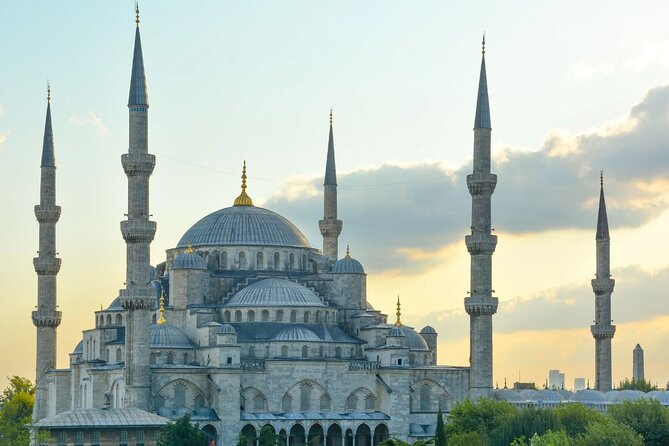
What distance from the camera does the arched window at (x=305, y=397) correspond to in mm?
68188

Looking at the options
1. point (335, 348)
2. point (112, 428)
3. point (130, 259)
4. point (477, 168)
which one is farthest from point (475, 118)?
point (112, 428)

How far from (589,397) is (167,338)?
1935 centimetres

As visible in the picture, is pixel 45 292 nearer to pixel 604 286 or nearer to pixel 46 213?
pixel 46 213

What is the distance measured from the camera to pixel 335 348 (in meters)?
70.1

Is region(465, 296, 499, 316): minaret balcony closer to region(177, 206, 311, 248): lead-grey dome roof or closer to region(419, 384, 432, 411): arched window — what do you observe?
region(419, 384, 432, 411): arched window

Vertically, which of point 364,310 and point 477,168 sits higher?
point 477,168

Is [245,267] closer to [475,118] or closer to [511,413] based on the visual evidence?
[475,118]

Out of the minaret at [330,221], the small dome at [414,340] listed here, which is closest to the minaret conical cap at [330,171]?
the minaret at [330,221]

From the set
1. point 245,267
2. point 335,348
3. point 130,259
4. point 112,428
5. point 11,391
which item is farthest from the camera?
point 11,391

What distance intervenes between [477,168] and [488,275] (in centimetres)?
466

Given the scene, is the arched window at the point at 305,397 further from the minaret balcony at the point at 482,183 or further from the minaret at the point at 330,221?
the minaret at the point at 330,221

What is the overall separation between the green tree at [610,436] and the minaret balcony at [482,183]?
18.5 metres

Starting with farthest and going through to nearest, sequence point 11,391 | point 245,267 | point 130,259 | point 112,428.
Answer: point 11,391 < point 245,267 < point 130,259 < point 112,428

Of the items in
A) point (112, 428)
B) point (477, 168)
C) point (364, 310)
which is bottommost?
point (112, 428)
